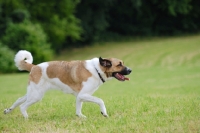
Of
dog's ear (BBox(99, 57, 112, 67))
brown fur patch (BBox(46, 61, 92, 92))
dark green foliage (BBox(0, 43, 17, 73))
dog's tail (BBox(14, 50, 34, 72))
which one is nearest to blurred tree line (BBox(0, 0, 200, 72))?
dark green foliage (BBox(0, 43, 17, 73))

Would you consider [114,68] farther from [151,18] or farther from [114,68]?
[151,18]

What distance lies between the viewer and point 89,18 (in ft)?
183

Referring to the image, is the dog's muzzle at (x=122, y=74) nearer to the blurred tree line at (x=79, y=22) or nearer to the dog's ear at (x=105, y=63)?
the dog's ear at (x=105, y=63)

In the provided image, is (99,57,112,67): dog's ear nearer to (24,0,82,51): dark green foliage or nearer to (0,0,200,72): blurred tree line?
(0,0,200,72): blurred tree line

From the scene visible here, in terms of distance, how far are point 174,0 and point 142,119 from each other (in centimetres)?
5316

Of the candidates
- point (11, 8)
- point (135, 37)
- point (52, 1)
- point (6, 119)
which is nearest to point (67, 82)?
point (6, 119)

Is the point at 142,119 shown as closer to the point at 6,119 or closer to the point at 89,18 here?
the point at 6,119

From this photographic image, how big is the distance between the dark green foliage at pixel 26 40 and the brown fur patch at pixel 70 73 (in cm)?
3190

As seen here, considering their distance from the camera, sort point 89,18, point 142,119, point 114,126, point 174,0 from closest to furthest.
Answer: point 114,126, point 142,119, point 89,18, point 174,0

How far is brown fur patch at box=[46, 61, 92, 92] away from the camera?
10031mm

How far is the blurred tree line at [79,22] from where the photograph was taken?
42719 mm

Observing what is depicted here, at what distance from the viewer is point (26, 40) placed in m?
42.3

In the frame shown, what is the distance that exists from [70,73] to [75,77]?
0.19m

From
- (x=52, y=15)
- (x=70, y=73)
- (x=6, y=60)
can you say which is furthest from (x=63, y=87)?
(x=52, y=15)
